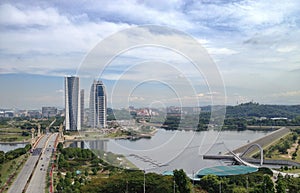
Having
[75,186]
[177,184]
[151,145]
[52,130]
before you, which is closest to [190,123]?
[151,145]

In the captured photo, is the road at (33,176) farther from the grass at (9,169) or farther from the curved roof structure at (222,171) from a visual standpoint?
the curved roof structure at (222,171)

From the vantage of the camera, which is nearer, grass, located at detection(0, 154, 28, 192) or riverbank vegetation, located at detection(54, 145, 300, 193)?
riverbank vegetation, located at detection(54, 145, 300, 193)

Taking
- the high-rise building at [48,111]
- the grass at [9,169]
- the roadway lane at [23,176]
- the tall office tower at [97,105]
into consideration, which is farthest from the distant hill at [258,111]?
the tall office tower at [97,105]

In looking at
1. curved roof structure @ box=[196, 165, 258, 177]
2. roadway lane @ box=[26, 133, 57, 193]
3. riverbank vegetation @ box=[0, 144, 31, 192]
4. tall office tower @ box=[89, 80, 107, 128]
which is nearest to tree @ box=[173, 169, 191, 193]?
tall office tower @ box=[89, 80, 107, 128]

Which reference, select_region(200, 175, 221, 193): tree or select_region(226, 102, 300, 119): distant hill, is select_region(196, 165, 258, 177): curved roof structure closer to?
select_region(200, 175, 221, 193): tree

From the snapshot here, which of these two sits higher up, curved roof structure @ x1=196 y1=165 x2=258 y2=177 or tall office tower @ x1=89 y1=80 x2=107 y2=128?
tall office tower @ x1=89 y1=80 x2=107 y2=128

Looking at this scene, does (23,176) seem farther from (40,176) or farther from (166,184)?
(166,184)

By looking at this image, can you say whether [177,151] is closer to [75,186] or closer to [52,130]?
[75,186]

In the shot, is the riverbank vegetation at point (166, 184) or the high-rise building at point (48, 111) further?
the high-rise building at point (48, 111)
